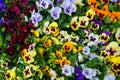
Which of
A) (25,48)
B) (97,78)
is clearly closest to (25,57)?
(25,48)

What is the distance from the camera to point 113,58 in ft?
10.2

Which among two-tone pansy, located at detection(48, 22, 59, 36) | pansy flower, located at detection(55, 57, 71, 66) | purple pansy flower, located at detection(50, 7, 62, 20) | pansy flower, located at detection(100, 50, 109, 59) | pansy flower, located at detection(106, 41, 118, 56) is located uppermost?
purple pansy flower, located at detection(50, 7, 62, 20)

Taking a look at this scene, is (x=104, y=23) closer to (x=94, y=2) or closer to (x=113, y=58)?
(x=94, y=2)

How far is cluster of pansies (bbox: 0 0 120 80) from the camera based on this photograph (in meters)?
3.09

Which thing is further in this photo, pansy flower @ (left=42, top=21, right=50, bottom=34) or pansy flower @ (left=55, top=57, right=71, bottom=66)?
pansy flower @ (left=42, top=21, right=50, bottom=34)

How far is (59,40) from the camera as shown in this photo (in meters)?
3.35

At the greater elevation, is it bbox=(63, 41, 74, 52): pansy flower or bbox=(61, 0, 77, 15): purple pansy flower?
bbox=(61, 0, 77, 15): purple pansy flower

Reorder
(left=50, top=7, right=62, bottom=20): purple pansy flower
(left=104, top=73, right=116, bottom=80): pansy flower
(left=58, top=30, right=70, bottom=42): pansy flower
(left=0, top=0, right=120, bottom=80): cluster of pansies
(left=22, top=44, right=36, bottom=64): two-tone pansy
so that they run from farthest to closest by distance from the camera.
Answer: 1. (left=50, top=7, right=62, bottom=20): purple pansy flower
2. (left=58, top=30, right=70, bottom=42): pansy flower
3. (left=22, top=44, right=36, bottom=64): two-tone pansy
4. (left=0, top=0, right=120, bottom=80): cluster of pansies
5. (left=104, top=73, right=116, bottom=80): pansy flower

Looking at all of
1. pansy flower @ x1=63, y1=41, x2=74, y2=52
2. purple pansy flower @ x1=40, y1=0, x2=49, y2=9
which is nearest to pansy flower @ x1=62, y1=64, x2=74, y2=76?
pansy flower @ x1=63, y1=41, x2=74, y2=52

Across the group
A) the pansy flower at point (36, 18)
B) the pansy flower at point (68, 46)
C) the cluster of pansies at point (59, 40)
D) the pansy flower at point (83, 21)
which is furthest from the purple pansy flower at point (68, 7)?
the pansy flower at point (68, 46)

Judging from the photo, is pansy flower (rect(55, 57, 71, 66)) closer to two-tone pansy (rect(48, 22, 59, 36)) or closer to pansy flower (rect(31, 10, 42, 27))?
two-tone pansy (rect(48, 22, 59, 36))

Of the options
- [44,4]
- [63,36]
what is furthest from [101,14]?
[44,4]

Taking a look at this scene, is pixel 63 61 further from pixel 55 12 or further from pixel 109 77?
pixel 55 12

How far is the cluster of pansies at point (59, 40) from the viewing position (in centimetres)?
309
